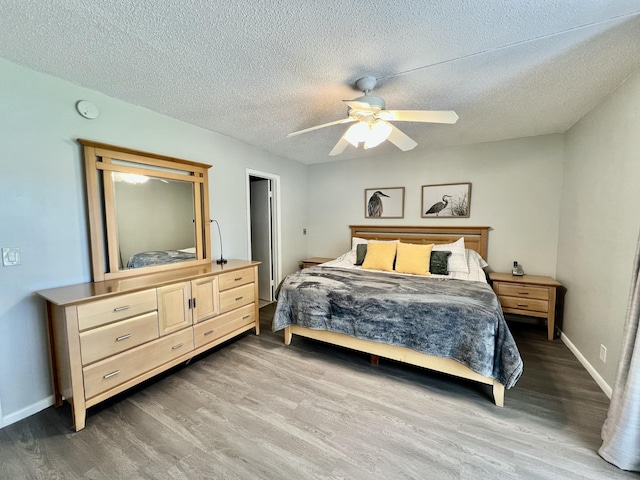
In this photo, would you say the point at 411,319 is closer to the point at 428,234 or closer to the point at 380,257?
the point at 380,257

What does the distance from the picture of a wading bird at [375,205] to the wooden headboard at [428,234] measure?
22 cm

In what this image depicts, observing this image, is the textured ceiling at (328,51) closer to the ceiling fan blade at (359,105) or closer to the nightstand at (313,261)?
the ceiling fan blade at (359,105)

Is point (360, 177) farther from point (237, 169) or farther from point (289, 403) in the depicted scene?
point (289, 403)

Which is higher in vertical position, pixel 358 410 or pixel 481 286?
pixel 481 286

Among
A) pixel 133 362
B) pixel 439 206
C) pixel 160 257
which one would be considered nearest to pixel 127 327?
pixel 133 362

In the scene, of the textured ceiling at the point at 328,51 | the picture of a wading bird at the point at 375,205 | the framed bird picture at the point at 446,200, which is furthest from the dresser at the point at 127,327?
the framed bird picture at the point at 446,200

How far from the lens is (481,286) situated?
8.74 feet

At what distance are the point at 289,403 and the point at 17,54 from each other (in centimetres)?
299

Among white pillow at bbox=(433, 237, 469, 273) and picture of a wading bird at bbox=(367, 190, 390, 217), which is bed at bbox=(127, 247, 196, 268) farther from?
white pillow at bbox=(433, 237, 469, 273)

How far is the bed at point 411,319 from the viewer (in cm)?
192

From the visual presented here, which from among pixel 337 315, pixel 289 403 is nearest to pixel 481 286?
pixel 337 315

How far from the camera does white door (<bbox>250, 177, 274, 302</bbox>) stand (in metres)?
4.29

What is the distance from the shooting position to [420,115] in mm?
1974

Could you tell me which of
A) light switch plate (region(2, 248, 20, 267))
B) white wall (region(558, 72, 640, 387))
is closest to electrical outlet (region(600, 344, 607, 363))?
white wall (region(558, 72, 640, 387))
